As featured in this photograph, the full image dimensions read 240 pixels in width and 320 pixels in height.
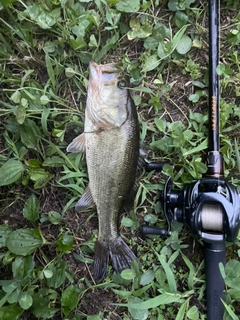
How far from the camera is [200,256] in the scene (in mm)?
2344

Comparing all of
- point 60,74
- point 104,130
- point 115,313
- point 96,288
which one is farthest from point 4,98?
point 115,313

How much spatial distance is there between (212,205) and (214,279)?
50 centimetres

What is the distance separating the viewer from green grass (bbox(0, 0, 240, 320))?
225 centimetres

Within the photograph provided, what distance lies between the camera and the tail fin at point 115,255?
2260 millimetres

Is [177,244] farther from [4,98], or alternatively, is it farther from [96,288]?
[4,98]

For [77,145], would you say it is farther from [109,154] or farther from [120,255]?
[120,255]

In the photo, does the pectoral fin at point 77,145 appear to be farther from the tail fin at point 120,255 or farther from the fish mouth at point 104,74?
the tail fin at point 120,255

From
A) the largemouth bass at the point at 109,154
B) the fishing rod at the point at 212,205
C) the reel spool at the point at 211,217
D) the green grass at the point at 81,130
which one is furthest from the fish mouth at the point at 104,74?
the reel spool at the point at 211,217

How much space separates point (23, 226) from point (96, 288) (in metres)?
0.63

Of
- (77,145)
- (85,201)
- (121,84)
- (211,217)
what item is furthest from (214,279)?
(121,84)

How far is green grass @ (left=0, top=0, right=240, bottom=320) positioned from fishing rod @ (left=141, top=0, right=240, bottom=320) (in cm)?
12

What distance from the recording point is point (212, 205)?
202 cm

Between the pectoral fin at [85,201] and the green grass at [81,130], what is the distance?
54 mm

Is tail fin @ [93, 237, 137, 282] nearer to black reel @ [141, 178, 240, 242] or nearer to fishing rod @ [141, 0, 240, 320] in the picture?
fishing rod @ [141, 0, 240, 320]
